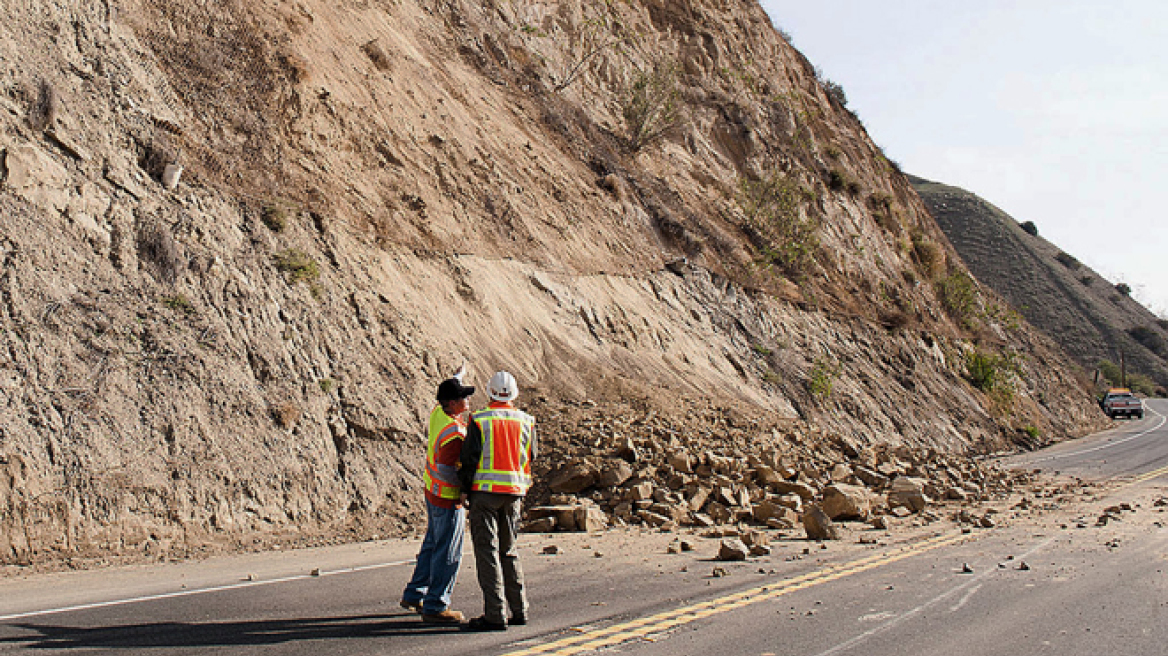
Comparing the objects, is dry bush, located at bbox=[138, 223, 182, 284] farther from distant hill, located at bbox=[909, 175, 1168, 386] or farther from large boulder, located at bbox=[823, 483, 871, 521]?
distant hill, located at bbox=[909, 175, 1168, 386]

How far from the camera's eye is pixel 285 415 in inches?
422

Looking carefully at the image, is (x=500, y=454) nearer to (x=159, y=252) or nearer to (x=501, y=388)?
(x=501, y=388)

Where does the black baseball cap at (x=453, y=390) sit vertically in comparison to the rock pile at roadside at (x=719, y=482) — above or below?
above

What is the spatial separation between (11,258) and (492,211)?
9.85 metres

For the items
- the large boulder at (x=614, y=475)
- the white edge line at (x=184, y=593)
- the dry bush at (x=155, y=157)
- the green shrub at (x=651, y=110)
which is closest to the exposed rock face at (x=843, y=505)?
the large boulder at (x=614, y=475)

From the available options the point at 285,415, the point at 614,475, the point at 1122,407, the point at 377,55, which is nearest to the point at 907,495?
the point at 614,475

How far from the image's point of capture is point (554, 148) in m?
22.0

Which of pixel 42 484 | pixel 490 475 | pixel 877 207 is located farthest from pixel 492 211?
pixel 877 207

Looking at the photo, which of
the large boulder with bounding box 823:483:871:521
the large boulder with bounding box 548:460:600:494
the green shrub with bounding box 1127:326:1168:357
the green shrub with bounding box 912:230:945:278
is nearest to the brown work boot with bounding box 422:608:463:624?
the large boulder with bounding box 548:460:600:494

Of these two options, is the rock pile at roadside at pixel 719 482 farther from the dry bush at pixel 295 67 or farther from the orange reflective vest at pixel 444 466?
the dry bush at pixel 295 67

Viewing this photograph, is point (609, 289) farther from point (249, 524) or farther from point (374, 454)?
point (249, 524)

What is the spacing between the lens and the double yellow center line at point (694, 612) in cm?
523

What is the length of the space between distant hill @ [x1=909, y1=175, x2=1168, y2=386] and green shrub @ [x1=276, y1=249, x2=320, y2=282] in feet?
201

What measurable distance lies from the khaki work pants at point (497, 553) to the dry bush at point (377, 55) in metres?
15.0
